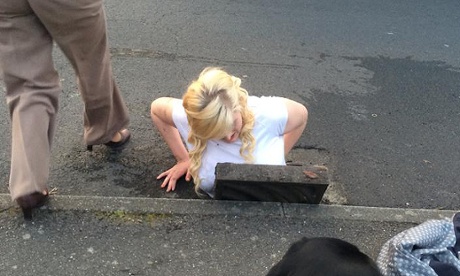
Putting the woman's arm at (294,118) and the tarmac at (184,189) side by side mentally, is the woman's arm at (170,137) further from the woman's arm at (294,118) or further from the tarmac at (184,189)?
the woman's arm at (294,118)

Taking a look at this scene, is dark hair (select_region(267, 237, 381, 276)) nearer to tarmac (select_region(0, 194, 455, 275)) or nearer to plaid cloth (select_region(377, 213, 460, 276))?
plaid cloth (select_region(377, 213, 460, 276))

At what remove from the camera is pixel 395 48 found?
16.8ft

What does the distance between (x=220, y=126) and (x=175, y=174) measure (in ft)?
2.03

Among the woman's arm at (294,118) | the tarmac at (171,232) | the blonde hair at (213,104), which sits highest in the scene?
the blonde hair at (213,104)

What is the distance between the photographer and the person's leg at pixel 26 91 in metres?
2.35

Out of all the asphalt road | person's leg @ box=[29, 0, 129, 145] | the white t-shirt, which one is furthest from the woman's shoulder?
person's leg @ box=[29, 0, 129, 145]

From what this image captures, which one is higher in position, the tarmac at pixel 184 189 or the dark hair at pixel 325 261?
the dark hair at pixel 325 261

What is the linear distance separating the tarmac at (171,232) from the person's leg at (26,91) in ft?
0.77

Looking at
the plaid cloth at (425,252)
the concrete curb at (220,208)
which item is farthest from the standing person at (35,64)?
the plaid cloth at (425,252)

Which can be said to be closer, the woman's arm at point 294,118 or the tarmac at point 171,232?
the tarmac at point 171,232

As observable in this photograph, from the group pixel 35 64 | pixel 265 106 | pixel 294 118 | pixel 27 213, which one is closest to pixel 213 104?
pixel 265 106

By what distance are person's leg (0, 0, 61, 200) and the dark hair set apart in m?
1.30

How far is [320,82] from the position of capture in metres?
4.32

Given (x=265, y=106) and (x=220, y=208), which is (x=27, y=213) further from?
(x=265, y=106)
